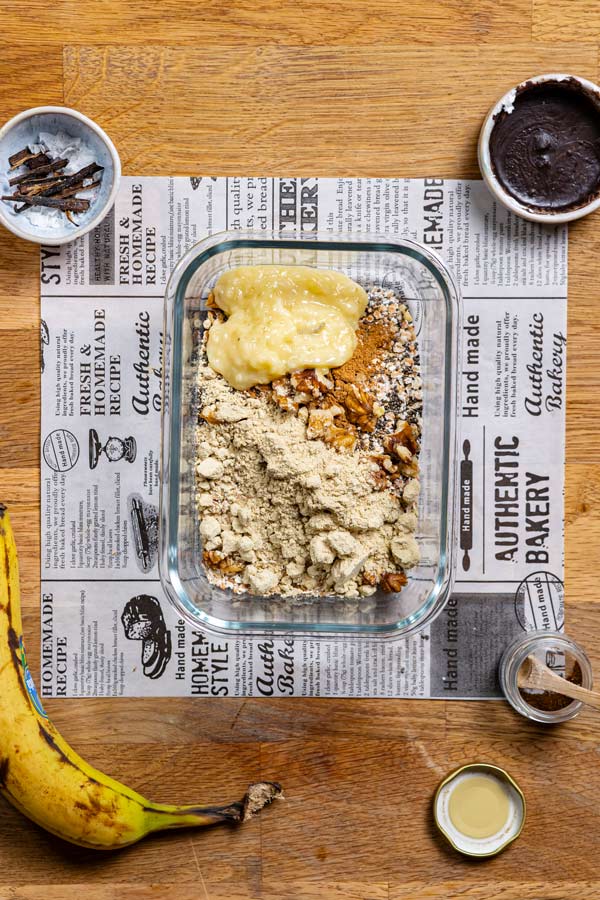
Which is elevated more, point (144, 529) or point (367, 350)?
point (367, 350)

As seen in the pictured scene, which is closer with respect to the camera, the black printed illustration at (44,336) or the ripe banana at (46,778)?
the ripe banana at (46,778)

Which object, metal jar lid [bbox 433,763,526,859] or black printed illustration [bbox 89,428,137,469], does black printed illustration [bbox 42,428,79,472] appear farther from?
metal jar lid [bbox 433,763,526,859]

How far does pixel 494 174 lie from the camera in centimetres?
92

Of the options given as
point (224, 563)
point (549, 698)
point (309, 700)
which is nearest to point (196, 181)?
point (224, 563)

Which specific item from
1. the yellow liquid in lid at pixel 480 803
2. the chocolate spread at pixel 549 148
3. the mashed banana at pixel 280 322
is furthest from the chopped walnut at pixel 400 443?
the yellow liquid in lid at pixel 480 803

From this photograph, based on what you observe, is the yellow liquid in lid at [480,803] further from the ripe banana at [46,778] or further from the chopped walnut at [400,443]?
the chopped walnut at [400,443]

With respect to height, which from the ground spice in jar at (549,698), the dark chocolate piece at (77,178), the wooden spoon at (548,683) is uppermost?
the dark chocolate piece at (77,178)

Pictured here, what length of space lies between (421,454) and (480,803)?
0.48 m

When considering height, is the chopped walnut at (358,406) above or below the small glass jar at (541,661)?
above

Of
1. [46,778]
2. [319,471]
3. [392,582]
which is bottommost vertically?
[46,778]

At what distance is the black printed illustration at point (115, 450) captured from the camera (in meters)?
0.97

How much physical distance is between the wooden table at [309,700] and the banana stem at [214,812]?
0.02 m

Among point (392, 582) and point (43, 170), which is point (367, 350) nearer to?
point (392, 582)

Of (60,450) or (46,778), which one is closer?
(46,778)
